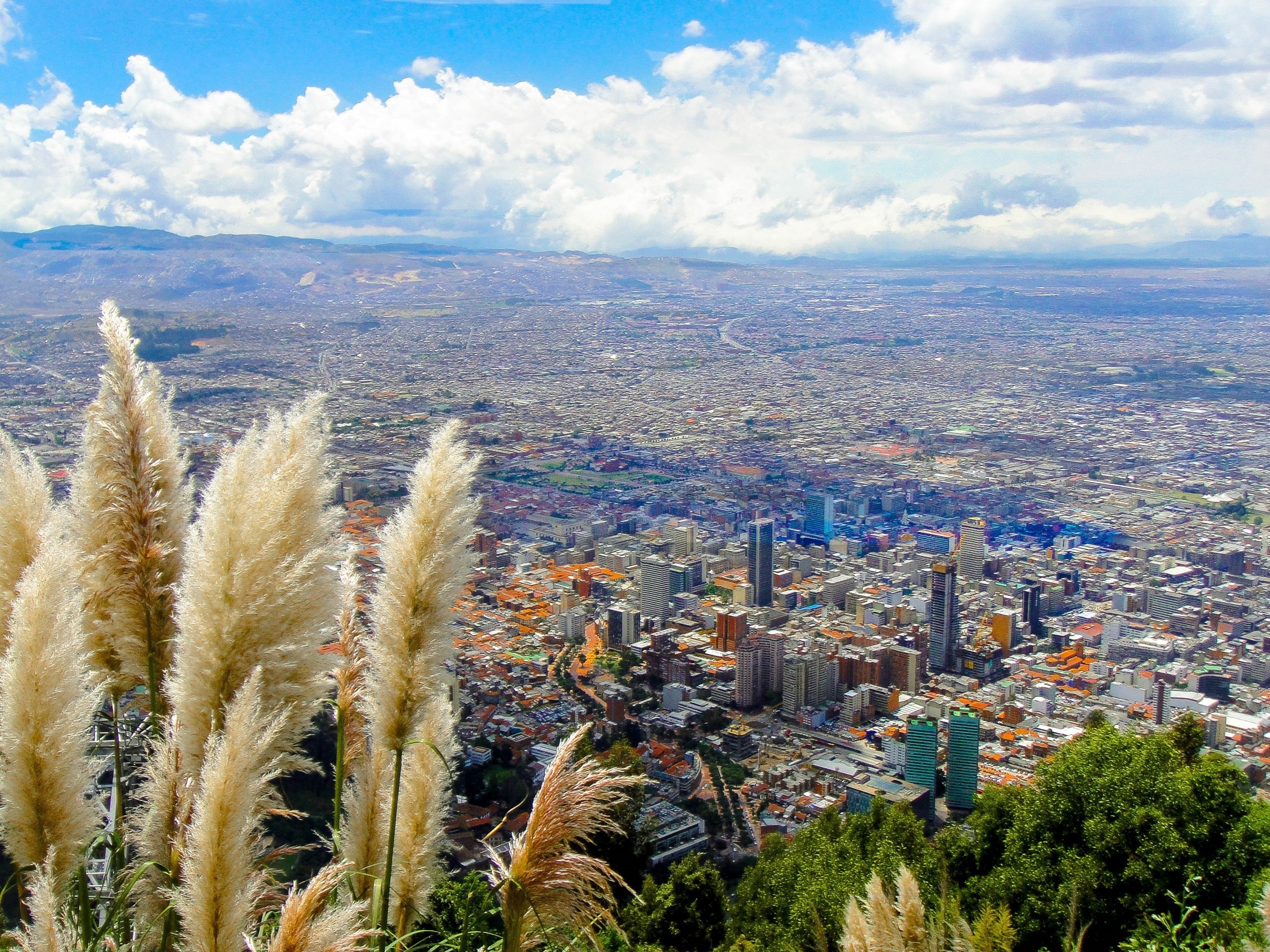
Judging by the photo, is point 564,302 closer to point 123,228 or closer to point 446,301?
point 446,301

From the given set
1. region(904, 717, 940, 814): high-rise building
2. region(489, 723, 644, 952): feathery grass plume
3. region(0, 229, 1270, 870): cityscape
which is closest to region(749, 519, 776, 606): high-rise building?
→ region(0, 229, 1270, 870): cityscape

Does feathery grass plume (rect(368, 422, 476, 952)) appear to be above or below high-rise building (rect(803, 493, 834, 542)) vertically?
above

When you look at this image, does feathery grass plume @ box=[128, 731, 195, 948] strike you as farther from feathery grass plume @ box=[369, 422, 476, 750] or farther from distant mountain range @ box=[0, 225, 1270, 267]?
distant mountain range @ box=[0, 225, 1270, 267]

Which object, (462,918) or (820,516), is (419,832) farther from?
(820,516)

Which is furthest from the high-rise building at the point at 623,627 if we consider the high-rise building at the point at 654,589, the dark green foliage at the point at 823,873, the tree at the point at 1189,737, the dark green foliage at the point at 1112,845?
the dark green foliage at the point at 1112,845

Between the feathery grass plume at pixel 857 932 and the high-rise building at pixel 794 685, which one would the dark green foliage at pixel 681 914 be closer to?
the feathery grass plume at pixel 857 932

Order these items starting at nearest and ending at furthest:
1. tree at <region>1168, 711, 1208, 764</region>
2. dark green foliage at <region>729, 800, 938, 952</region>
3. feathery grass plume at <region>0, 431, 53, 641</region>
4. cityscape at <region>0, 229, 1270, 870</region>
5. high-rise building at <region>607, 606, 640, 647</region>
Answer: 1. feathery grass plume at <region>0, 431, 53, 641</region>
2. dark green foliage at <region>729, 800, 938, 952</region>
3. tree at <region>1168, 711, 1208, 764</region>
4. cityscape at <region>0, 229, 1270, 870</region>
5. high-rise building at <region>607, 606, 640, 647</region>

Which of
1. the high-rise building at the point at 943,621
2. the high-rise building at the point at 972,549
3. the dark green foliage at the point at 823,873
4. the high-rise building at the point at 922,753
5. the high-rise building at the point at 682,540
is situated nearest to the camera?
the dark green foliage at the point at 823,873

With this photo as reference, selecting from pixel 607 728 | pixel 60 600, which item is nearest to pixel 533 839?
pixel 60 600
